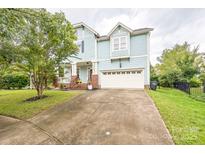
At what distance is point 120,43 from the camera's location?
51.5 ft

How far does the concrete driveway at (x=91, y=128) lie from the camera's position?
4195 mm

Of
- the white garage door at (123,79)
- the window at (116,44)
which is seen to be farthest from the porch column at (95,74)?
the window at (116,44)

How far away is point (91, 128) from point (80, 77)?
13.9 meters

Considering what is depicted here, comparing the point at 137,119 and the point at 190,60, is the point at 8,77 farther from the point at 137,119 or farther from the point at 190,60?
the point at 190,60

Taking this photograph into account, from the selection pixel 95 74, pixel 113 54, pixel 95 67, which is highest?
pixel 113 54

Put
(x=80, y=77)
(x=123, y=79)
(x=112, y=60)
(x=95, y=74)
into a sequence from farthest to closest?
(x=80, y=77)
(x=95, y=74)
(x=112, y=60)
(x=123, y=79)

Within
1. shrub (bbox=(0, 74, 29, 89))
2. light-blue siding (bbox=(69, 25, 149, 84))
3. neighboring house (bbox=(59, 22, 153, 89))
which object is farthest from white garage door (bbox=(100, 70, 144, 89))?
shrub (bbox=(0, 74, 29, 89))

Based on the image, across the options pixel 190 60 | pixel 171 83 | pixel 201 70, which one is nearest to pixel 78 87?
pixel 171 83

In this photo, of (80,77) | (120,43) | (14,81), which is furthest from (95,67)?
(14,81)

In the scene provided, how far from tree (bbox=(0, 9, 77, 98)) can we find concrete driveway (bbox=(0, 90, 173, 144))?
413cm

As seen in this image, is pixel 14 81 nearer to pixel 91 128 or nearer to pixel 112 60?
pixel 112 60

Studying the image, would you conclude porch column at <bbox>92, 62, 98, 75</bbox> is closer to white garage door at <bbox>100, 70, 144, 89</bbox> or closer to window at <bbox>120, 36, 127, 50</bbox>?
white garage door at <bbox>100, 70, 144, 89</bbox>

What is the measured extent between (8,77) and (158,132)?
70.2 feet

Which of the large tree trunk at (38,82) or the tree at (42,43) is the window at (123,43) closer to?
the tree at (42,43)
